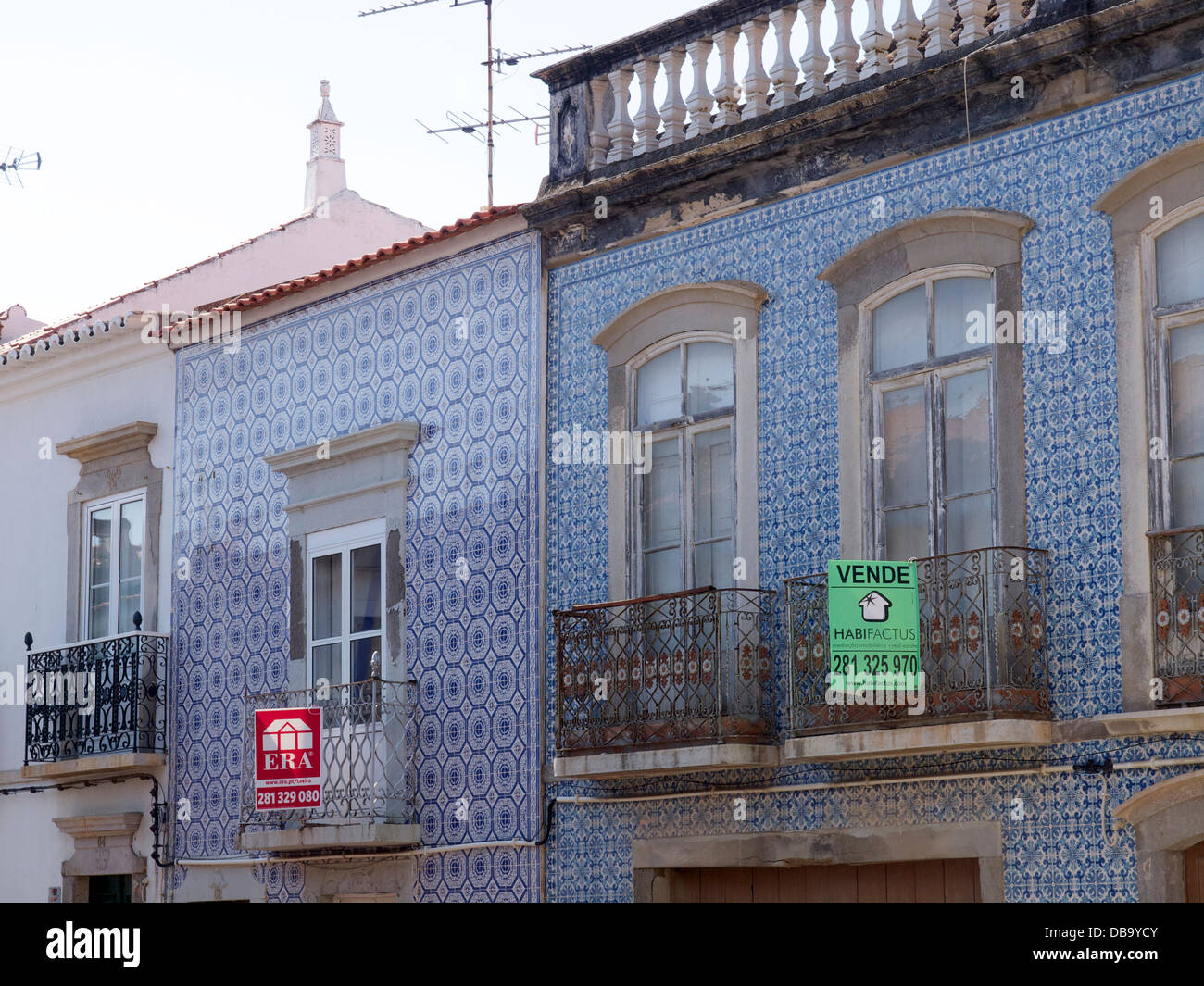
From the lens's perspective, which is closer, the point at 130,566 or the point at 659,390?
the point at 659,390

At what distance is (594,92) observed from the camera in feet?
39.4

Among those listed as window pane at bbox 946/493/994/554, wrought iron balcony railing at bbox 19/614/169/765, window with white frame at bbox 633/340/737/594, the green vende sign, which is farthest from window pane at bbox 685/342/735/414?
wrought iron balcony railing at bbox 19/614/169/765

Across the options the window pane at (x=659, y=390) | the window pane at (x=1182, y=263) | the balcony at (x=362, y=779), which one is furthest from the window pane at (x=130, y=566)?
the window pane at (x=1182, y=263)

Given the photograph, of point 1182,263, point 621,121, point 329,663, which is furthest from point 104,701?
point 1182,263

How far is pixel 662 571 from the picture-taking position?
1126 cm

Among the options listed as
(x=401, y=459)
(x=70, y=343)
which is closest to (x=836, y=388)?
(x=401, y=459)

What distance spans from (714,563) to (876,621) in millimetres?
1904

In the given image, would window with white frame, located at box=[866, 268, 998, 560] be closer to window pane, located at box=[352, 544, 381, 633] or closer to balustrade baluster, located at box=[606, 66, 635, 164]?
balustrade baluster, located at box=[606, 66, 635, 164]

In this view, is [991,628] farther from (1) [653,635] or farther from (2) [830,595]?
(1) [653,635]

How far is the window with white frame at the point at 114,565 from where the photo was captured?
1500cm

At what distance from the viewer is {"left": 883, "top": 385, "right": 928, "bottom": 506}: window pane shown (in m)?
10.0

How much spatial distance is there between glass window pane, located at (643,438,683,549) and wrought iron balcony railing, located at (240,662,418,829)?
2144mm

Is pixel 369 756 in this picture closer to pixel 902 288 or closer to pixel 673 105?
pixel 673 105
